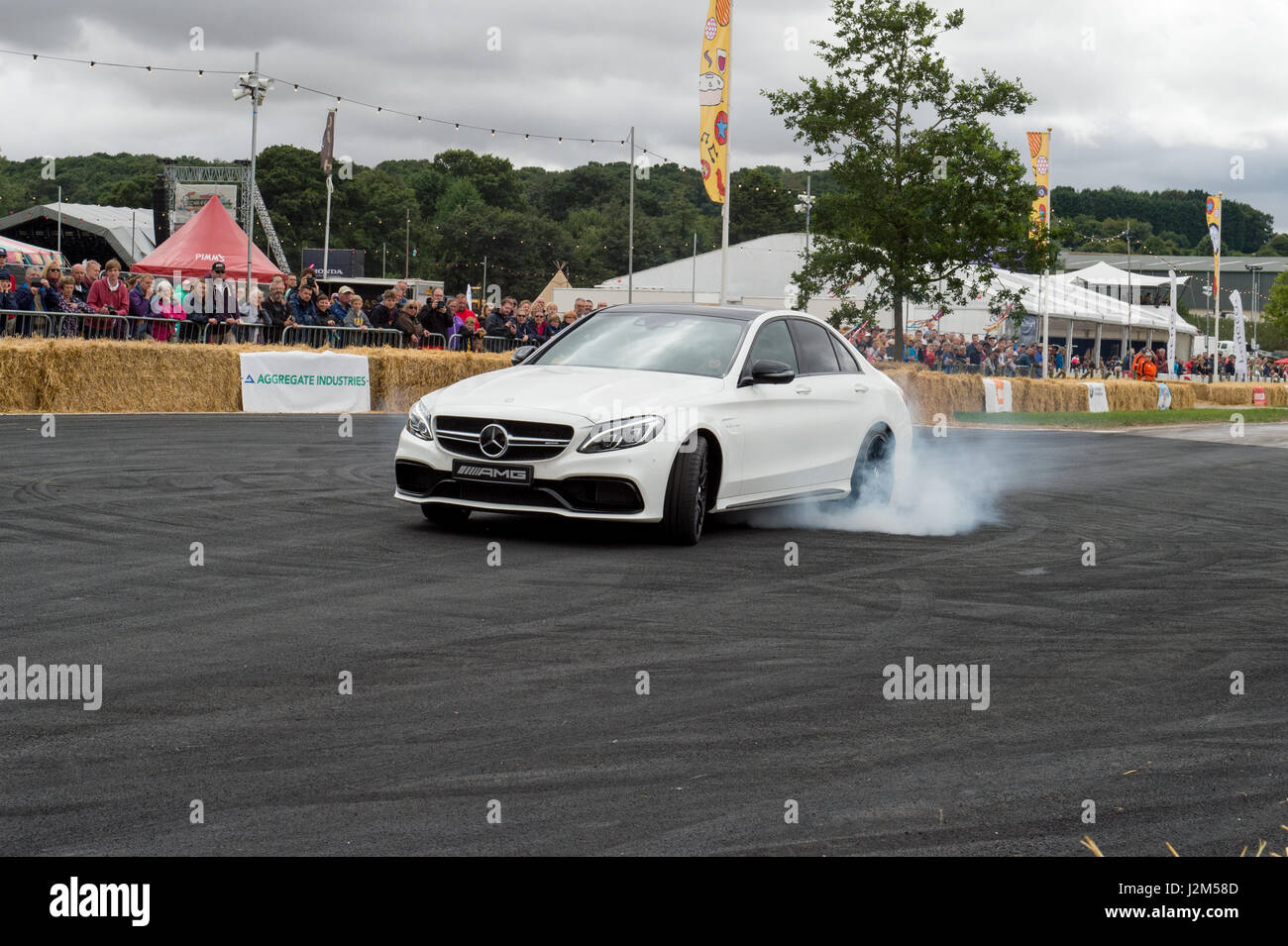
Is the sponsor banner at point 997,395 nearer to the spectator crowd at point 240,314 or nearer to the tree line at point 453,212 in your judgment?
the spectator crowd at point 240,314

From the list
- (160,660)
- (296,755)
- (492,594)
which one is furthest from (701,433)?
(296,755)

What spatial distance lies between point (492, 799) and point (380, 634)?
249 centimetres

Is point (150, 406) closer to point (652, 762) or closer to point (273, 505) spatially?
point (273, 505)

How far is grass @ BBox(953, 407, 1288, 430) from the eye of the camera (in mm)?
33344

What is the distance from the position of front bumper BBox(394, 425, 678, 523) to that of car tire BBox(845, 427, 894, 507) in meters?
A: 2.73

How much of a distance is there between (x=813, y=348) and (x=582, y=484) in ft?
9.80

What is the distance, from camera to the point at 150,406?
20.9 meters

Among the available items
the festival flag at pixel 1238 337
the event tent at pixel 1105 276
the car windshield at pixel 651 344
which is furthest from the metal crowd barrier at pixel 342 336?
the event tent at pixel 1105 276

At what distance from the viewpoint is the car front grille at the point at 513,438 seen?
9.46m

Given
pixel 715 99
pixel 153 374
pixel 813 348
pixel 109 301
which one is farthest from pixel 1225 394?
pixel 813 348

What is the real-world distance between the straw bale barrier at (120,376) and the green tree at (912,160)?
18408mm

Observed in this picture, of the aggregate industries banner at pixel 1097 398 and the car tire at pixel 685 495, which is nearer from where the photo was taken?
the car tire at pixel 685 495

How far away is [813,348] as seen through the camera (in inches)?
460
